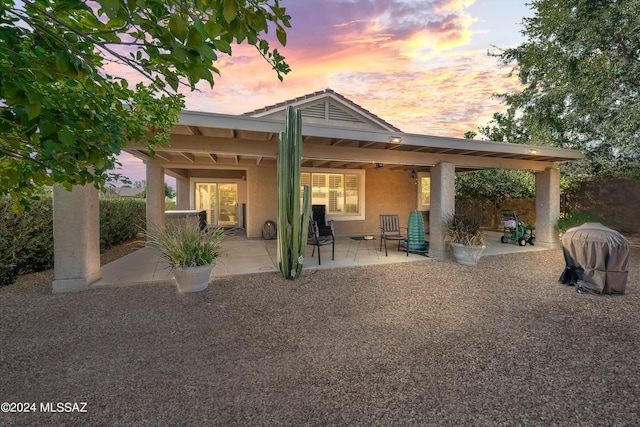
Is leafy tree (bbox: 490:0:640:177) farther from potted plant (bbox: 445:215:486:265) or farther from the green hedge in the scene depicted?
the green hedge

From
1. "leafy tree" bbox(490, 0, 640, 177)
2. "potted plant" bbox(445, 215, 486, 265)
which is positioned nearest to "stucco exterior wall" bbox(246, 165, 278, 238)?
"potted plant" bbox(445, 215, 486, 265)

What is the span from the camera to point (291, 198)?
4.80 m

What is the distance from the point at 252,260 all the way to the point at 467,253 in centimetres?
474

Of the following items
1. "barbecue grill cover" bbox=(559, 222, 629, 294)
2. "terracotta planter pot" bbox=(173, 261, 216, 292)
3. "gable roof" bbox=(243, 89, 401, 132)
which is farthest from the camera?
"gable roof" bbox=(243, 89, 401, 132)

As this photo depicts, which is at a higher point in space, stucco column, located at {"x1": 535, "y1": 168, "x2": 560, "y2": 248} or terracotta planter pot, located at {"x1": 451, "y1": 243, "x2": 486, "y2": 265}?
stucco column, located at {"x1": 535, "y1": 168, "x2": 560, "y2": 248}

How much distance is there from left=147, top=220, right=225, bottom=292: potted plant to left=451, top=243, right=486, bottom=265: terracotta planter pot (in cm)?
507

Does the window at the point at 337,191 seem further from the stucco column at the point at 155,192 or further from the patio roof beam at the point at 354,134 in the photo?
the stucco column at the point at 155,192

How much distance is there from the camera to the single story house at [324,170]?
4.62 metres

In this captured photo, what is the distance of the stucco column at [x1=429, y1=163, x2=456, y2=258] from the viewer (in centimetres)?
670

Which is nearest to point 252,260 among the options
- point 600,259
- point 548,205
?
point 600,259

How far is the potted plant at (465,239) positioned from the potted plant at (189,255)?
5.05 meters

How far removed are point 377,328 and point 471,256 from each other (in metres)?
3.95

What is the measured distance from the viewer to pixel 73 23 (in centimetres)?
171

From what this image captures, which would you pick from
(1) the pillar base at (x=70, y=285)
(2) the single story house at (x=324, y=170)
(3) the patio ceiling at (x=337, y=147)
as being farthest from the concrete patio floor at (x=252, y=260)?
(3) the patio ceiling at (x=337, y=147)
